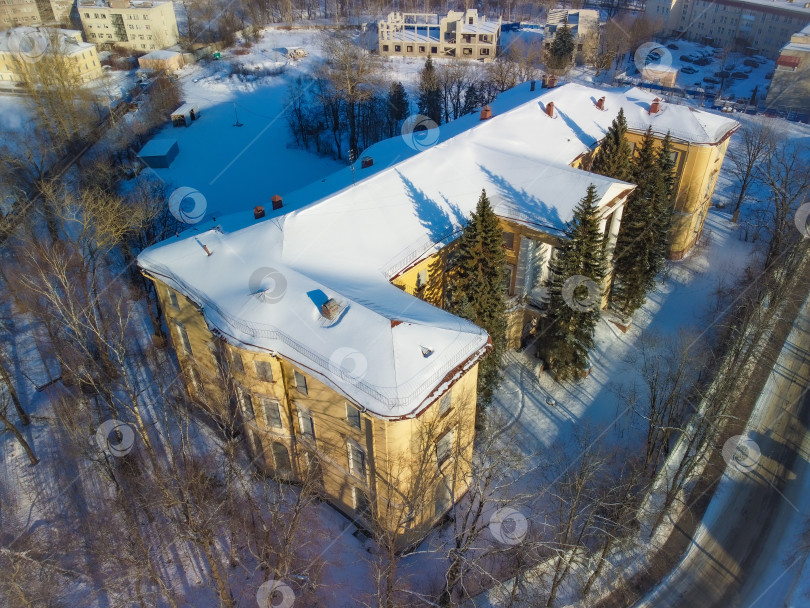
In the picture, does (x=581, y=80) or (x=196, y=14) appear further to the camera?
(x=196, y=14)

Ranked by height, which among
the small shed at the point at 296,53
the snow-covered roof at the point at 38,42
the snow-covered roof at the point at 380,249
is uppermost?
the snow-covered roof at the point at 38,42

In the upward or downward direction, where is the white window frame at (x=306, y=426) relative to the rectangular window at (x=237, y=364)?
downward

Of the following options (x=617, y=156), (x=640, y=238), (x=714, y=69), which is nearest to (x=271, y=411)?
(x=640, y=238)

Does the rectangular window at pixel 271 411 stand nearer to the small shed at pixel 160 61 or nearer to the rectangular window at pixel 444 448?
the rectangular window at pixel 444 448

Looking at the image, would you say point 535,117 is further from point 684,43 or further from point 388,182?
point 684,43

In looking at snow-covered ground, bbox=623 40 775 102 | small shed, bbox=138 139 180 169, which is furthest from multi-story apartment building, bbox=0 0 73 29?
snow-covered ground, bbox=623 40 775 102

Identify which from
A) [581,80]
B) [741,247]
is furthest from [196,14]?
[741,247]

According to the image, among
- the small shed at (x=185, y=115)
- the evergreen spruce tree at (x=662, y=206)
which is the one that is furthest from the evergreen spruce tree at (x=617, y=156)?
the small shed at (x=185, y=115)
